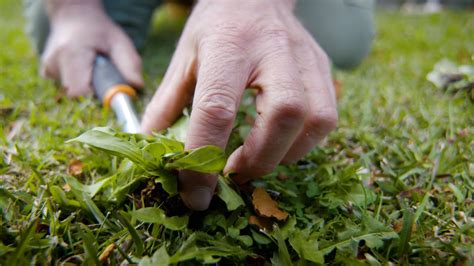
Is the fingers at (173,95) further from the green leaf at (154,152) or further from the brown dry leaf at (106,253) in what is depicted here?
the brown dry leaf at (106,253)

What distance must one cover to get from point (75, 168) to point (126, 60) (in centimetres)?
84

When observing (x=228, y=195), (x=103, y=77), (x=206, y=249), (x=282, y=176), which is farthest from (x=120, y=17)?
(x=206, y=249)

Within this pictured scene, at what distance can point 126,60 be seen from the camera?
182 centimetres

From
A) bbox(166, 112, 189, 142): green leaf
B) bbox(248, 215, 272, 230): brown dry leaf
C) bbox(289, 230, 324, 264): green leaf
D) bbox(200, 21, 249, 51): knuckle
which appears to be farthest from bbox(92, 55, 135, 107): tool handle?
A: bbox(289, 230, 324, 264): green leaf

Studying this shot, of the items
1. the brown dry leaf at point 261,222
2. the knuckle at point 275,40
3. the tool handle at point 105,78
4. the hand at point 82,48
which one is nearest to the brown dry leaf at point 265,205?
the brown dry leaf at point 261,222

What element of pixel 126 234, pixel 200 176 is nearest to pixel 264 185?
pixel 200 176

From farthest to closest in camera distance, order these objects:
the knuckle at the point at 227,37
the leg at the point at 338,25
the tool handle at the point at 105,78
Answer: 1. the leg at the point at 338,25
2. the tool handle at the point at 105,78
3. the knuckle at the point at 227,37

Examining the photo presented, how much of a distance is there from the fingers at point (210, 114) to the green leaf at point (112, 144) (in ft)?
0.35

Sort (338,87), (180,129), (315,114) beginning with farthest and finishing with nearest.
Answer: (338,87), (180,129), (315,114)

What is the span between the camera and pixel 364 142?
137cm

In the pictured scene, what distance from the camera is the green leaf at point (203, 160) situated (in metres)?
0.77

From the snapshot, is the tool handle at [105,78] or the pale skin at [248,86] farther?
the tool handle at [105,78]

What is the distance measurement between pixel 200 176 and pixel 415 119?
112 cm

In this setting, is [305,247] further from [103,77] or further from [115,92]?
[103,77]
